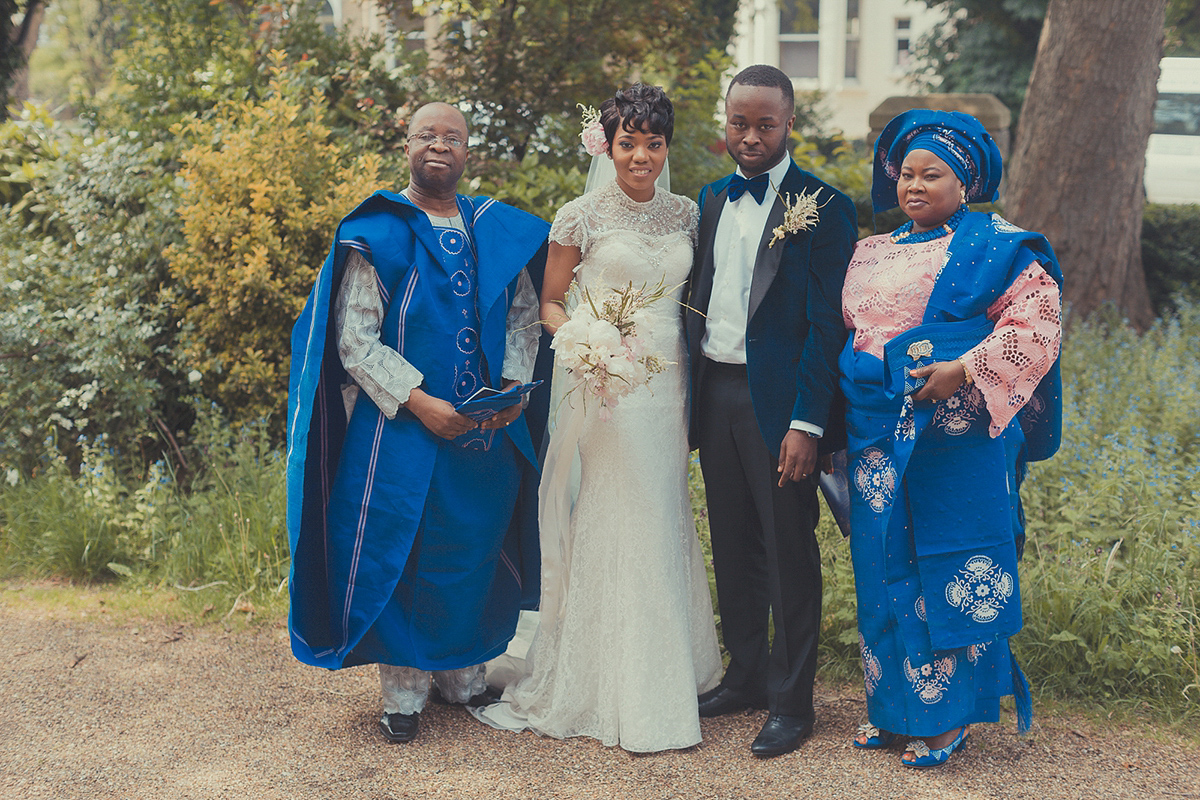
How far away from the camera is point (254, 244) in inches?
202

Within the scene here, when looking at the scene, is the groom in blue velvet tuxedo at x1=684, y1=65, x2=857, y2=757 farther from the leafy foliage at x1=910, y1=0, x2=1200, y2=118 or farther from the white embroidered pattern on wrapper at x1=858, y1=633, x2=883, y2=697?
the leafy foliage at x1=910, y1=0, x2=1200, y2=118

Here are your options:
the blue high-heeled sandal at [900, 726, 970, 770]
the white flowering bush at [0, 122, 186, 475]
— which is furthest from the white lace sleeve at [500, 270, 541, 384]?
the white flowering bush at [0, 122, 186, 475]

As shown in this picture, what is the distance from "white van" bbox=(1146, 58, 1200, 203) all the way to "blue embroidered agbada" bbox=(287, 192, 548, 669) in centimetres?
1277

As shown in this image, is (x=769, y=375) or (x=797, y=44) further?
(x=797, y=44)

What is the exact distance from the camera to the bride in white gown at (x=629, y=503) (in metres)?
3.18

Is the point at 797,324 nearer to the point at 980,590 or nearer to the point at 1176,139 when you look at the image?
the point at 980,590

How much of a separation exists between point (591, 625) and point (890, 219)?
6623 mm

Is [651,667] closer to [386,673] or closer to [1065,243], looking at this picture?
[386,673]

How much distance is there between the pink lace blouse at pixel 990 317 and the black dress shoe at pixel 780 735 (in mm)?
1149

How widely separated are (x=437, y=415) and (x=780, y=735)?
1518 millimetres

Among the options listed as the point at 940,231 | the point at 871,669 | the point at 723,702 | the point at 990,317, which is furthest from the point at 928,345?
the point at 723,702

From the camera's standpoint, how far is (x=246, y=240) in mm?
5039

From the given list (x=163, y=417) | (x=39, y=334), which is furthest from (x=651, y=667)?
(x=39, y=334)

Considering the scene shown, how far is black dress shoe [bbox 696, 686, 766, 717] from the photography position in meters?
3.43
